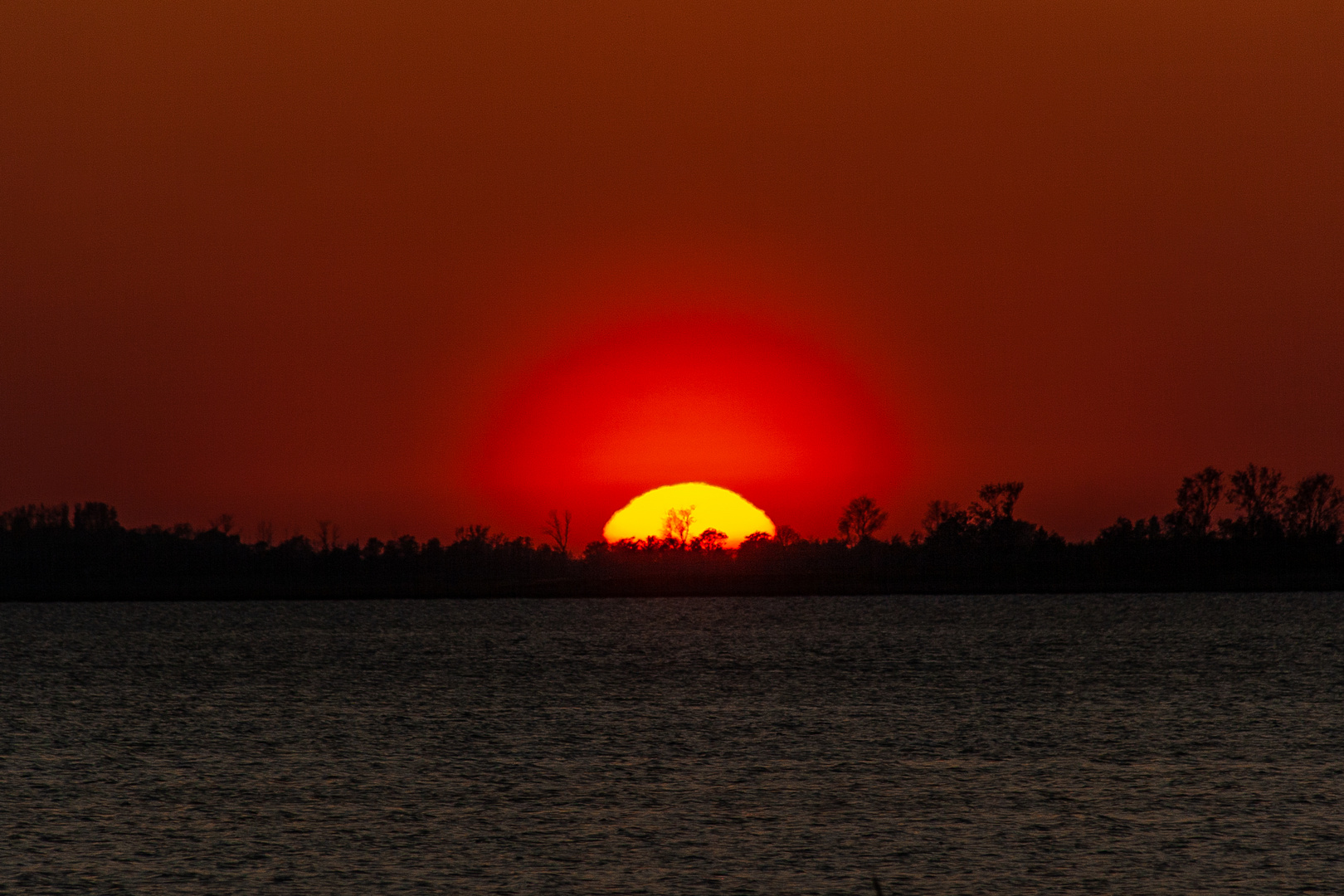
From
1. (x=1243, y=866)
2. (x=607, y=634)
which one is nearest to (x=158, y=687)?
(x=1243, y=866)

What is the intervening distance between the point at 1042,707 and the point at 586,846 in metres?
48.9

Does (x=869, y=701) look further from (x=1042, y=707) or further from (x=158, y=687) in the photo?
(x=158, y=687)

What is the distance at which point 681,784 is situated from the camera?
50.7 metres

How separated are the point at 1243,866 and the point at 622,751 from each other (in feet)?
98.2

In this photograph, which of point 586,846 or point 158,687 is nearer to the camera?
point 586,846

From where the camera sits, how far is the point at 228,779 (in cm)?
5347

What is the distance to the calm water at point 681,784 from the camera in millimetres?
36250

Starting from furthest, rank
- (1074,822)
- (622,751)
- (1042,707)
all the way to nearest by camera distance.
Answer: (1042,707) → (622,751) → (1074,822)

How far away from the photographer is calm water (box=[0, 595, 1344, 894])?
36.2 metres

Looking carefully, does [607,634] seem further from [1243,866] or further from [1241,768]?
[1243,866]

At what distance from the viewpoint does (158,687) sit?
105 metres

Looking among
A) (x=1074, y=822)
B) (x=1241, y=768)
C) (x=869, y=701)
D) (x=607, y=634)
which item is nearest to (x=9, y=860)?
(x=1074, y=822)

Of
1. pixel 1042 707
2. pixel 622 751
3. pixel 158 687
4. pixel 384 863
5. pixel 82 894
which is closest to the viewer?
pixel 82 894

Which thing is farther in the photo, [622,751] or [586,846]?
[622,751]
